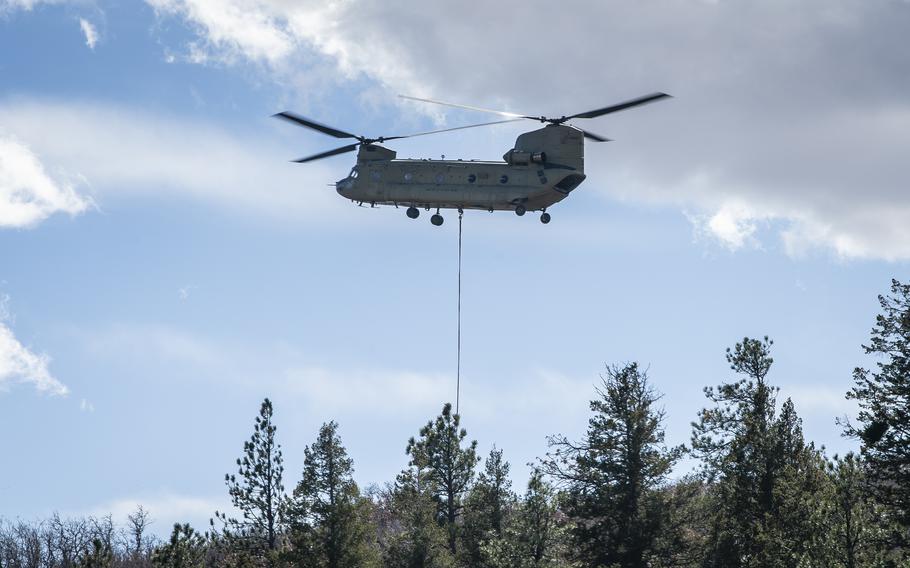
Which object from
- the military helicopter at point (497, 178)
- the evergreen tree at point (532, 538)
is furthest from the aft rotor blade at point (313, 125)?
the evergreen tree at point (532, 538)

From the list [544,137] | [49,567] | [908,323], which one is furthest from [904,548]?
[49,567]

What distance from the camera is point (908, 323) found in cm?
4353

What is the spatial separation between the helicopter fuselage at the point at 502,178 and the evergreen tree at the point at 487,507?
46.3 ft

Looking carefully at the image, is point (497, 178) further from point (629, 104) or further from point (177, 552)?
point (177, 552)

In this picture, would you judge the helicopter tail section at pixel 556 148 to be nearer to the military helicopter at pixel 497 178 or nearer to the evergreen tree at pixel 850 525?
the military helicopter at pixel 497 178

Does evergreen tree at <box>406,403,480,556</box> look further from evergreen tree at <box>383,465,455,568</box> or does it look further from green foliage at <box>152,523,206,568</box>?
green foliage at <box>152,523,206,568</box>

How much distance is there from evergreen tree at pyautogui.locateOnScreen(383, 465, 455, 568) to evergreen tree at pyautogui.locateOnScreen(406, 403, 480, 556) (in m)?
2.63

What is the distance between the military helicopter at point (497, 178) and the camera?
170 ft

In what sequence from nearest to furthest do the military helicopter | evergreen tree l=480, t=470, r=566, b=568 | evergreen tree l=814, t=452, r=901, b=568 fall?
evergreen tree l=814, t=452, r=901, b=568 → evergreen tree l=480, t=470, r=566, b=568 → the military helicopter

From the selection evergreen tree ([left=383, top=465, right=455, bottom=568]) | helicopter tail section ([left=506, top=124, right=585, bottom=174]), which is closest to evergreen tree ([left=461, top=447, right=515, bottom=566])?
evergreen tree ([left=383, top=465, right=455, bottom=568])

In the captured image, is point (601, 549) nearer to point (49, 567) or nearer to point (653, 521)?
point (653, 521)

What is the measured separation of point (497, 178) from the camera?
51.9 metres

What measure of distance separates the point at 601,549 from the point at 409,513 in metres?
10.1

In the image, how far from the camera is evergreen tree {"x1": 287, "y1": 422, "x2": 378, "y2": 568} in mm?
54688
